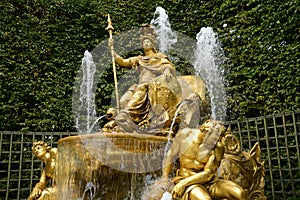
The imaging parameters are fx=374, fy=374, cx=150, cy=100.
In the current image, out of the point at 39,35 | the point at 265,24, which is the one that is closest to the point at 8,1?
the point at 39,35

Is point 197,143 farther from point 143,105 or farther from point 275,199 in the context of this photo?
point 275,199

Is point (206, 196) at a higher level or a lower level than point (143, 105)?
lower

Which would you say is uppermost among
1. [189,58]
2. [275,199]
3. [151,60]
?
[189,58]

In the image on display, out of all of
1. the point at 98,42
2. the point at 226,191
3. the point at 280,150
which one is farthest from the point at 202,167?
the point at 98,42

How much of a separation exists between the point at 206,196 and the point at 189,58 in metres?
5.65

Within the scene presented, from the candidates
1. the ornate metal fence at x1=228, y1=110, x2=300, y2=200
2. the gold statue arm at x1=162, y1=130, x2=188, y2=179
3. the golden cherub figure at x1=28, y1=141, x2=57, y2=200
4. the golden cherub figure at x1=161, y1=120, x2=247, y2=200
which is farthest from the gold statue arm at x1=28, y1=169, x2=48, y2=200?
the ornate metal fence at x1=228, y1=110, x2=300, y2=200

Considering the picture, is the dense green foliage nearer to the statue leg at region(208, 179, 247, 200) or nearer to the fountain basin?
the fountain basin

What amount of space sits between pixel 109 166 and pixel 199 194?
1.18m

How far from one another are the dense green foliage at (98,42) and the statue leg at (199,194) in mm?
3813

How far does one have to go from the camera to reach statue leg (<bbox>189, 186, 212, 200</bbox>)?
3.11m

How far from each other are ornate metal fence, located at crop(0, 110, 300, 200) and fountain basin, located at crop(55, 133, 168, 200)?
264 centimetres

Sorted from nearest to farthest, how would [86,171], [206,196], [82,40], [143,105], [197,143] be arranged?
1. [206,196]
2. [197,143]
3. [86,171]
4. [143,105]
5. [82,40]

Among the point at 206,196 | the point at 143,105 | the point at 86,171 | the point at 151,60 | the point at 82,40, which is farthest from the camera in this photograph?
the point at 82,40

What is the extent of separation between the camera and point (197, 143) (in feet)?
11.1
